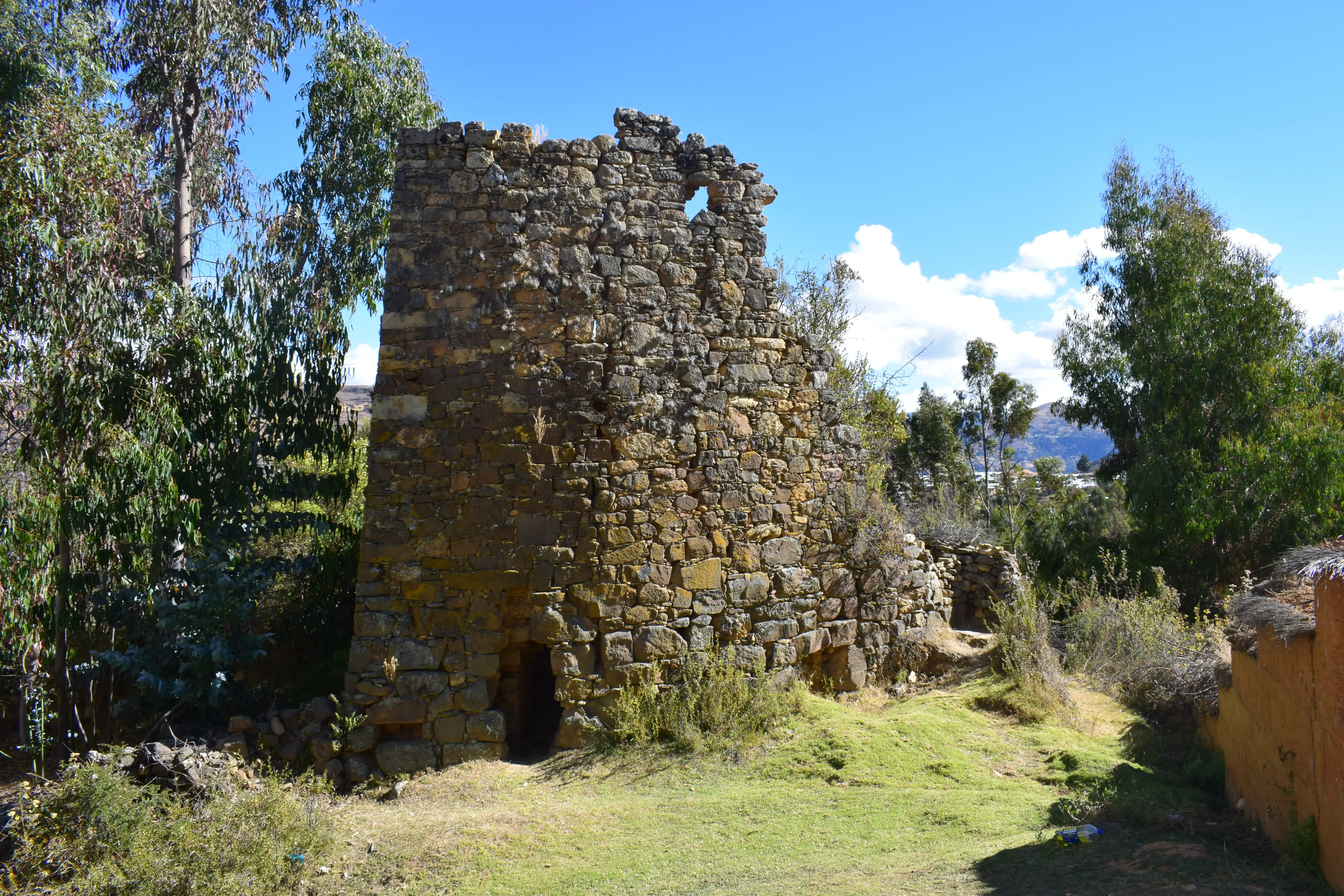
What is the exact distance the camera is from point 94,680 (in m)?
7.61

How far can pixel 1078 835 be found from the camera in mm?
4859

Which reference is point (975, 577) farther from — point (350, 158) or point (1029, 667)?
point (350, 158)

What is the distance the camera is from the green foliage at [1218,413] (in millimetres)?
10906

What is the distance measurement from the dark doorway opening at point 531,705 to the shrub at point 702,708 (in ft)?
2.09

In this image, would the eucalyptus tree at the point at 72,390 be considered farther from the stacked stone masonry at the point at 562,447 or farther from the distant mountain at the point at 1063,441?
the distant mountain at the point at 1063,441

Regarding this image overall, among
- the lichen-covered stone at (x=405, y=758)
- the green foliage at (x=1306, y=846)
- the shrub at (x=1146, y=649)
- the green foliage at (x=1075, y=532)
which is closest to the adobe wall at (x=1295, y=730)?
the green foliage at (x=1306, y=846)

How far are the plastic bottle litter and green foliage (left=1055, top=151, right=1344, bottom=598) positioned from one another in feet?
26.5

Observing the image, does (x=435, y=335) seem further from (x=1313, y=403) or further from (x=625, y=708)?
(x=1313, y=403)

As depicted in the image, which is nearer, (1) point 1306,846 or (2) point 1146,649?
(1) point 1306,846

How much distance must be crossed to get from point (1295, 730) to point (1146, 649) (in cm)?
384

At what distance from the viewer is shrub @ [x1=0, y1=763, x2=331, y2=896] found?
4.65 metres

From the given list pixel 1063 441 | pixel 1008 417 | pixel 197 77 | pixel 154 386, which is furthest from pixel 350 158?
pixel 1063 441

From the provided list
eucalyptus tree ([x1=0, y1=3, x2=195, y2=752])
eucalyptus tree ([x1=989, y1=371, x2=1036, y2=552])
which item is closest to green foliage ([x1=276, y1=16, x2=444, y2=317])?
eucalyptus tree ([x1=0, y1=3, x2=195, y2=752])

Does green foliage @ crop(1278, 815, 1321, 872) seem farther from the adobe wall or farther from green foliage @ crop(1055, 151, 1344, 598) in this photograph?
green foliage @ crop(1055, 151, 1344, 598)
